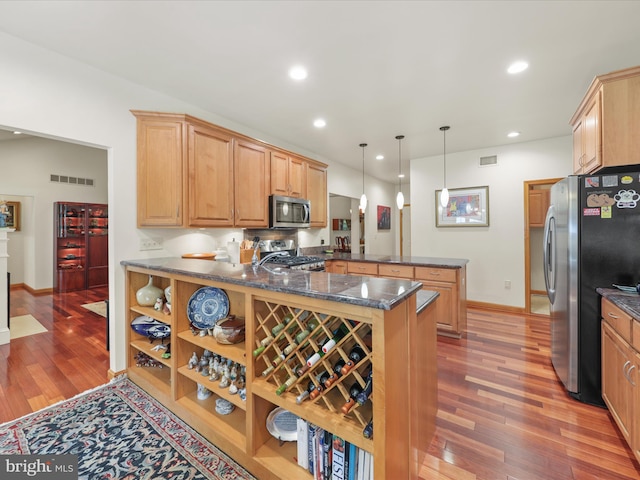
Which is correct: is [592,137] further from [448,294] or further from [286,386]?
[286,386]

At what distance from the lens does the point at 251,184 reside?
3.40m

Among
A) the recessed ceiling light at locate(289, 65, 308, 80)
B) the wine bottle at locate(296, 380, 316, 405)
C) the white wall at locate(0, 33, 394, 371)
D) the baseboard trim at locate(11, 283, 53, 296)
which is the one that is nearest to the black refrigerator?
the wine bottle at locate(296, 380, 316, 405)

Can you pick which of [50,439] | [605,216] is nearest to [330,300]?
[50,439]

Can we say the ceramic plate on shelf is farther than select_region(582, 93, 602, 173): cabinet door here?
No

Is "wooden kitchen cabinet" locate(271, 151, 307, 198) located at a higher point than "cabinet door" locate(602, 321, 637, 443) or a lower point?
higher

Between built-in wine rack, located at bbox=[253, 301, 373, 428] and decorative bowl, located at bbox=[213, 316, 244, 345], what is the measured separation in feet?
0.85

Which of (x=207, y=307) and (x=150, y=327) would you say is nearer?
(x=207, y=307)

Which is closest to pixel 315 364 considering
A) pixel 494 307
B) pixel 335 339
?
pixel 335 339

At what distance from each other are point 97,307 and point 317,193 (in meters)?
4.21

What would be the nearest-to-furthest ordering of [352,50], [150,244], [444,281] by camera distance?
[352,50], [150,244], [444,281]

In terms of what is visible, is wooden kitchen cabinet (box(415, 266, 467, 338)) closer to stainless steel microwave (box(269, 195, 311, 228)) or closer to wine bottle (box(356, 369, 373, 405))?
stainless steel microwave (box(269, 195, 311, 228))

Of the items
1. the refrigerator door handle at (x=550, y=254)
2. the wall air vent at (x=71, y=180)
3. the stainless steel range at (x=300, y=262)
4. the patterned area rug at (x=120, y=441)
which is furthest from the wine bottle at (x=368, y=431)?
the wall air vent at (x=71, y=180)

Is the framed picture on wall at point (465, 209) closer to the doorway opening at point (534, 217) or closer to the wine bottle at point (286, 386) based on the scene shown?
the doorway opening at point (534, 217)

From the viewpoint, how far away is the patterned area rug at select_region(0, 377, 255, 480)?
154 centimetres
